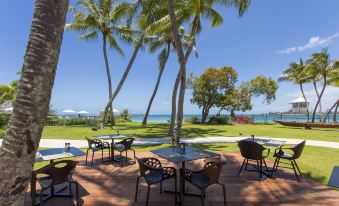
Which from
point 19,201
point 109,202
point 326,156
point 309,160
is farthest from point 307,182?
point 19,201

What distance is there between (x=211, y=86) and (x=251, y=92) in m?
6.73

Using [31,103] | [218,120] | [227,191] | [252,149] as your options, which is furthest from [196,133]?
[31,103]

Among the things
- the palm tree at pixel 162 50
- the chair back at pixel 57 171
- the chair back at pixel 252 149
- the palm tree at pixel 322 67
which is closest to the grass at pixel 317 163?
the chair back at pixel 252 149

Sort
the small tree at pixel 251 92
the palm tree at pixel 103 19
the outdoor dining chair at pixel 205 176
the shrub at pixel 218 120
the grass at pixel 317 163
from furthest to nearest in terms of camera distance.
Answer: the small tree at pixel 251 92 → the shrub at pixel 218 120 → the palm tree at pixel 103 19 → the grass at pixel 317 163 → the outdoor dining chair at pixel 205 176

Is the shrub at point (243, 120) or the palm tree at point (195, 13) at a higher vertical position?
the palm tree at point (195, 13)

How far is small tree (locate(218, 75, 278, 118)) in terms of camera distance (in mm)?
29631

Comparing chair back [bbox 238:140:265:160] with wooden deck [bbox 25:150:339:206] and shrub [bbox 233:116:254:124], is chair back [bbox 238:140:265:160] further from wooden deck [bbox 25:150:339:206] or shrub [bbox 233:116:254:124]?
shrub [bbox 233:116:254:124]

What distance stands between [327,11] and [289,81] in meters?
22.1

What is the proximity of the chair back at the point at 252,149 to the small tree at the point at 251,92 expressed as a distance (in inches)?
956

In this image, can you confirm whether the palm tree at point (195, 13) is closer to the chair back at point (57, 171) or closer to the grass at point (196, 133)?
the grass at point (196, 133)

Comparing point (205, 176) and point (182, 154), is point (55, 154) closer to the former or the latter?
point (182, 154)

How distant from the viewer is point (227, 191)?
4523 millimetres

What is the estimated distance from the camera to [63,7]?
7.22 feet

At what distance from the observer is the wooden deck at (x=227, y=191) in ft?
13.3
